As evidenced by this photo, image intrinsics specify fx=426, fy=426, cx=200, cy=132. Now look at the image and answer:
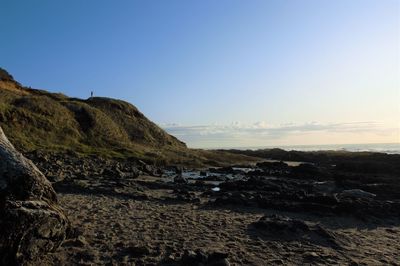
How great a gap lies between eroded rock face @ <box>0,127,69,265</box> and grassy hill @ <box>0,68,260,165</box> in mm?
35458

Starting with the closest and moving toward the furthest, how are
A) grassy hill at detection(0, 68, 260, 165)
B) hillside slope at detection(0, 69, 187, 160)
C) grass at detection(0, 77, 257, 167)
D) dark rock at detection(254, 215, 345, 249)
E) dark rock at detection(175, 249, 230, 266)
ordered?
1. dark rock at detection(175, 249, 230, 266)
2. dark rock at detection(254, 215, 345, 249)
3. grass at detection(0, 77, 257, 167)
4. grassy hill at detection(0, 68, 260, 165)
5. hillside slope at detection(0, 69, 187, 160)

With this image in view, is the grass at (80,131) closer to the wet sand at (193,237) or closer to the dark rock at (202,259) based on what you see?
the wet sand at (193,237)

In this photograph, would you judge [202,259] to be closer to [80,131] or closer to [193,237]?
[193,237]

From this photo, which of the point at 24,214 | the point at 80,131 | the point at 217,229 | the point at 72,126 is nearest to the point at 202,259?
the point at 217,229

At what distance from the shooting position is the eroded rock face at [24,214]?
29.6ft

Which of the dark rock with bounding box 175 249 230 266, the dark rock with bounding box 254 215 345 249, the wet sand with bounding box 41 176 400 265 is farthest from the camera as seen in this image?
the dark rock with bounding box 254 215 345 249

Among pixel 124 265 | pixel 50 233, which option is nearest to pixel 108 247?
pixel 124 265

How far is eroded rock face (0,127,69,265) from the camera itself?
9.02 meters

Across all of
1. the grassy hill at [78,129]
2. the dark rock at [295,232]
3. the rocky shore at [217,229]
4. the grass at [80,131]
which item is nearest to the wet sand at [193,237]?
the rocky shore at [217,229]

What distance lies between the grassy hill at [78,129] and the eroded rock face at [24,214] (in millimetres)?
35458

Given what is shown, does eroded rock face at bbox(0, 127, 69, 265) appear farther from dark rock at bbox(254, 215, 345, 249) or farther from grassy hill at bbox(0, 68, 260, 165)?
grassy hill at bbox(0, 68, 260, 165)

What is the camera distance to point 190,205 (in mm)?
20781

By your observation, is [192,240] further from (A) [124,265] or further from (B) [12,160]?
(B) [12,160]

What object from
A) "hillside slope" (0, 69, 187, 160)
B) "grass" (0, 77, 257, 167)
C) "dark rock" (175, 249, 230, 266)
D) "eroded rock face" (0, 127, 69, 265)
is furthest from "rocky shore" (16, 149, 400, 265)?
"hillside slope" (0, 69, 187, 160)
